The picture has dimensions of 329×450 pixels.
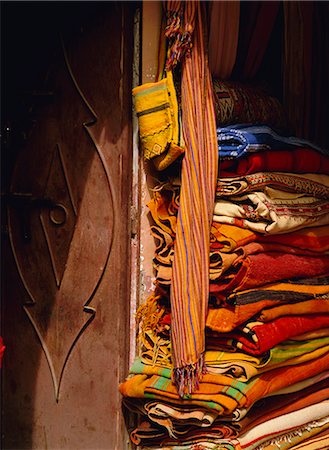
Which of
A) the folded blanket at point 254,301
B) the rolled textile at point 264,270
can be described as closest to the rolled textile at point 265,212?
the rolled textile at point 264,270

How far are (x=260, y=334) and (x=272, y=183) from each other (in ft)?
1.94

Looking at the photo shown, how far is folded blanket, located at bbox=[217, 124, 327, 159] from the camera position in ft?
10.4

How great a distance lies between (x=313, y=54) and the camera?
3693 mm

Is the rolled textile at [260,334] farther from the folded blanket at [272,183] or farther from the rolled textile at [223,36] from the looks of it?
the rolled textile at [223,36]

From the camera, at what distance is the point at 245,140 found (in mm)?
3170

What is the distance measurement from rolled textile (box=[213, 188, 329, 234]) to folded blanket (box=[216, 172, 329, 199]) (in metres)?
0.03

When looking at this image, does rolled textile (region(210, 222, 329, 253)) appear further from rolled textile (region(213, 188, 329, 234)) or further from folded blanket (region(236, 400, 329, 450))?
folded blanket (region(236, 400, 329, 450))

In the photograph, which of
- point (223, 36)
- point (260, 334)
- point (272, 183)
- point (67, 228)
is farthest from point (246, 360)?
point (223, 36)

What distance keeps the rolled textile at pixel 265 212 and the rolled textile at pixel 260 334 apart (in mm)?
360

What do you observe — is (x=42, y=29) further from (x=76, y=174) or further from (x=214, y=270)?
(x=214, y=270)

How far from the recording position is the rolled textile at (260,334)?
3.10 metres

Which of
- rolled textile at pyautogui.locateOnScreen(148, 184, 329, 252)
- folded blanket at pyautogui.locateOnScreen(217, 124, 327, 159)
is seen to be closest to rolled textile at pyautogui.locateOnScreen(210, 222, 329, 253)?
rolled textile at pyautogui.locateOnScreen(148, 184, 329, 252)

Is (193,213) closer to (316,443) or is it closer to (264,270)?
(264,270)

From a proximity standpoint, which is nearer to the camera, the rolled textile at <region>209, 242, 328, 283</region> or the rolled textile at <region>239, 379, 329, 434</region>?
the rolled textile at <region>209, 242, 328, 283</region>
